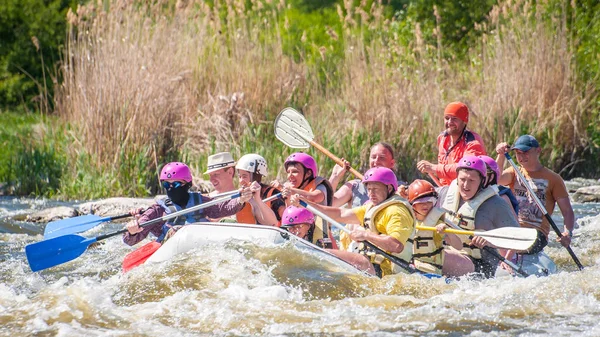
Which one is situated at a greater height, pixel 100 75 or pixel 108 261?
pixel 100 75

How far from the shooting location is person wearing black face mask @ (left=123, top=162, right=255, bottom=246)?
6.70 meters

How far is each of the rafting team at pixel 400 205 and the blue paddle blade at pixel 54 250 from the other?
1.14ft

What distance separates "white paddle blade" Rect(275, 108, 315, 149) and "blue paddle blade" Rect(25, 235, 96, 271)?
108 inches

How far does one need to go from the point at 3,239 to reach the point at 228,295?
3769mm

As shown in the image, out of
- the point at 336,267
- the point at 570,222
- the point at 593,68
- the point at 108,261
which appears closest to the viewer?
the point at 336,267

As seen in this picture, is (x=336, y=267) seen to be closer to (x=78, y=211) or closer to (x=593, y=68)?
(x=78, y=211)

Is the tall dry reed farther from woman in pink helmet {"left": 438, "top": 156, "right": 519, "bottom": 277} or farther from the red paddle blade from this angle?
woman in pink helmet {"left": 438, "top": 156, "right": 519, "bottom": 277}

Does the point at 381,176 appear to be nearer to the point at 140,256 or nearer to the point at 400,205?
the point at 400,205

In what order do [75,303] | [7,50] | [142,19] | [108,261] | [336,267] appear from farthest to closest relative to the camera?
[7,50]
[142,19]
[108,261]
[336,267]
[75,303]

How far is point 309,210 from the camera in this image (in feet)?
21.9

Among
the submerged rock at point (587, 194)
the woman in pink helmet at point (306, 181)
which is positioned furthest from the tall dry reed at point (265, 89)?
the woman in pink helmet at point (306, 181)

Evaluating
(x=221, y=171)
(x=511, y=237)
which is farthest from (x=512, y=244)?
(x=221, y=171)

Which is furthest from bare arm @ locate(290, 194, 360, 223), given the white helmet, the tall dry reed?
the tall dry reed

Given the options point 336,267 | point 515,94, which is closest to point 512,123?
point 515,94
